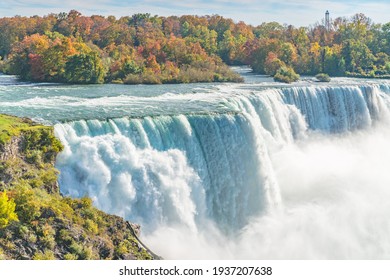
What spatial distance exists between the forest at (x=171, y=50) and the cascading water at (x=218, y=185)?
45.0 ft

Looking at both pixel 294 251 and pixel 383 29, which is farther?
pixel 383 29

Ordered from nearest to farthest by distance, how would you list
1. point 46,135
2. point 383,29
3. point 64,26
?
point 46,135 < point 64,26 < point 383,29

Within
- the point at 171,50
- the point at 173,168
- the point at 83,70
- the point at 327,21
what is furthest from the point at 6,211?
the point at 327,21

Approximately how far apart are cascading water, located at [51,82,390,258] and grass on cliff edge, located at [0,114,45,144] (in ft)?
3.23

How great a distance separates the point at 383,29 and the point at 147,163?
2009 inches

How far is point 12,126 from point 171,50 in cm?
2950

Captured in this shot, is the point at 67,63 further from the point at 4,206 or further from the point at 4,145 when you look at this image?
the point at 4,206

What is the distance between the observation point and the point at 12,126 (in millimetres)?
16562

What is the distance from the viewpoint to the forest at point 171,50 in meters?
37.3

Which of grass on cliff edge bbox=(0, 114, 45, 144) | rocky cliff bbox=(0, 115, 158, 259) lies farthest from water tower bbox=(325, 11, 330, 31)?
rocky cliff bbox=(0, 115, 158, 259)

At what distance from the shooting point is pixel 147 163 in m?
17.9

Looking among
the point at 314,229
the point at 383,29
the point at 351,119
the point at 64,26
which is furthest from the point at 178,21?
the point at 314,229

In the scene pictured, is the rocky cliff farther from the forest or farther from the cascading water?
the forest

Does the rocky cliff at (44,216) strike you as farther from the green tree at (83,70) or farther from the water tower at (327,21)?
the water tower at (327,21)
